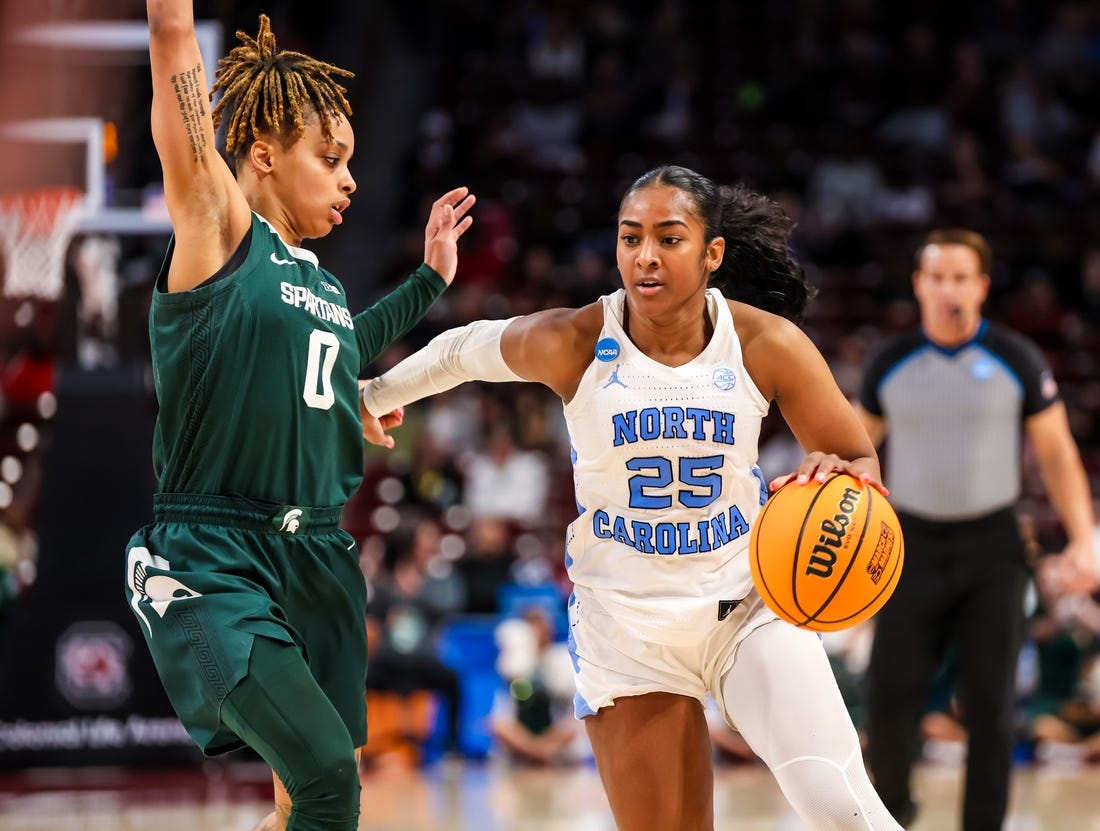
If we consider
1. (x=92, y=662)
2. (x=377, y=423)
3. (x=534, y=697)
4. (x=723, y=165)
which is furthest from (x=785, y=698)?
(x=723, y=165)

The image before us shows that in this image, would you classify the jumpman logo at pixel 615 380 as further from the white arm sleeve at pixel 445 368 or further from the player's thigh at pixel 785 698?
the player's thigh at pixel 785 698

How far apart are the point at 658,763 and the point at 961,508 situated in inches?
99.5

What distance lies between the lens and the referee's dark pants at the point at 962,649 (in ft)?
18.6

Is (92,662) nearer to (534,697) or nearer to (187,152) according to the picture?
(534,697)

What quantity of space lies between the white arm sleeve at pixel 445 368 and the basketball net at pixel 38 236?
4.75 metres

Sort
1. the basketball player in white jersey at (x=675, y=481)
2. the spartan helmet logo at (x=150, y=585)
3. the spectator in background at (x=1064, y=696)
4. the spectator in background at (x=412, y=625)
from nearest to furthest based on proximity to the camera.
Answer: the spartan helmet logo at (x=150, y=585) < the basketball player in white jersey at (x=675, y=481) < the spectator in background at (x=412, y=625) < the spectator in background at (x=1064, y=696)

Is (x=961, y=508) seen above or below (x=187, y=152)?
below

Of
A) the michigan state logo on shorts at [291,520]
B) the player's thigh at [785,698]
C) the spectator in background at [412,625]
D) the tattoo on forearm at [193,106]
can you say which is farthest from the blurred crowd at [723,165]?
the tattoo on forearm at [193,106]

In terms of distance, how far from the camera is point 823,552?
144 inches

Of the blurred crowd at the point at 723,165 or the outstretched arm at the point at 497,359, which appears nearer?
the outstretched arm at the point at 497,359

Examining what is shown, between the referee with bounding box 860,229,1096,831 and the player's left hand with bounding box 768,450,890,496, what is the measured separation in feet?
7.20

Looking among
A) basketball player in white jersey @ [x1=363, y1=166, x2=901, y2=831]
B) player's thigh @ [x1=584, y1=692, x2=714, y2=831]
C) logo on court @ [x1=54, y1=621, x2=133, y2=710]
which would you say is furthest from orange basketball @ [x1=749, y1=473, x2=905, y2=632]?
logo on court @ [x1=54, y1=621, x2=133, y2=710]

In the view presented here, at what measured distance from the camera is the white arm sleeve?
4215 mm

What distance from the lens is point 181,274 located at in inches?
136
